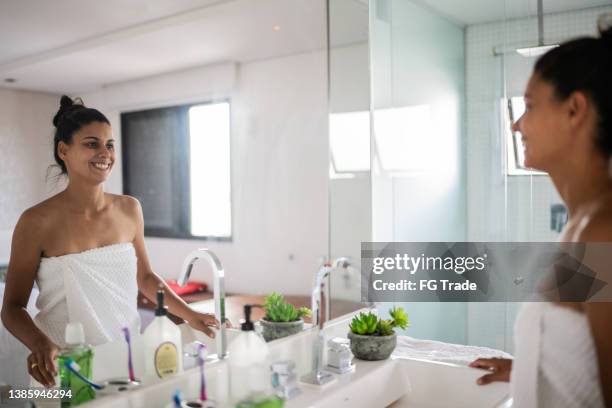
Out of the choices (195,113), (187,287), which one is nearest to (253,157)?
(195,113)

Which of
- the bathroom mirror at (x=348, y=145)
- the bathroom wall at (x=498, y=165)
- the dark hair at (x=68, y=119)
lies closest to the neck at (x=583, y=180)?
the dark hair at (x=68, y=119)

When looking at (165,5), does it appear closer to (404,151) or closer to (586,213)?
(586,213)

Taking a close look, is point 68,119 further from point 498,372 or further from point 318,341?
point 498,372

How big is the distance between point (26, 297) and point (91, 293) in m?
0.12

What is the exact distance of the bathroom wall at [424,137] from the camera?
260 centimetres

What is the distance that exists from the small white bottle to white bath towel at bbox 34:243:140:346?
1.5 inches

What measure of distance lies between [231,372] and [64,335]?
Answer: 1.28 feet

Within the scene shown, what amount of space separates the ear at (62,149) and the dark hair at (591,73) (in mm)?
881

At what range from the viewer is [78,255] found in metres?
1.09

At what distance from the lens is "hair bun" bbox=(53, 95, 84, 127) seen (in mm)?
1059

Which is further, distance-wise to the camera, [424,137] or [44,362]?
[424,137]

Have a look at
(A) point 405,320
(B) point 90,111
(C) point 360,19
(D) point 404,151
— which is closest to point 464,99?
(D) point 404,151

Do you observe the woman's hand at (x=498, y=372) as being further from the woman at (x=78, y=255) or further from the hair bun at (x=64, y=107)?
the hair bun at (x=64, y=107)

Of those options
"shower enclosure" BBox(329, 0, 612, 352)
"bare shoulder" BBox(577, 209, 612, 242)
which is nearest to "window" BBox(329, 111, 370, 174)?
"shower enclosure" BBox(329, 0, 612, 352)
